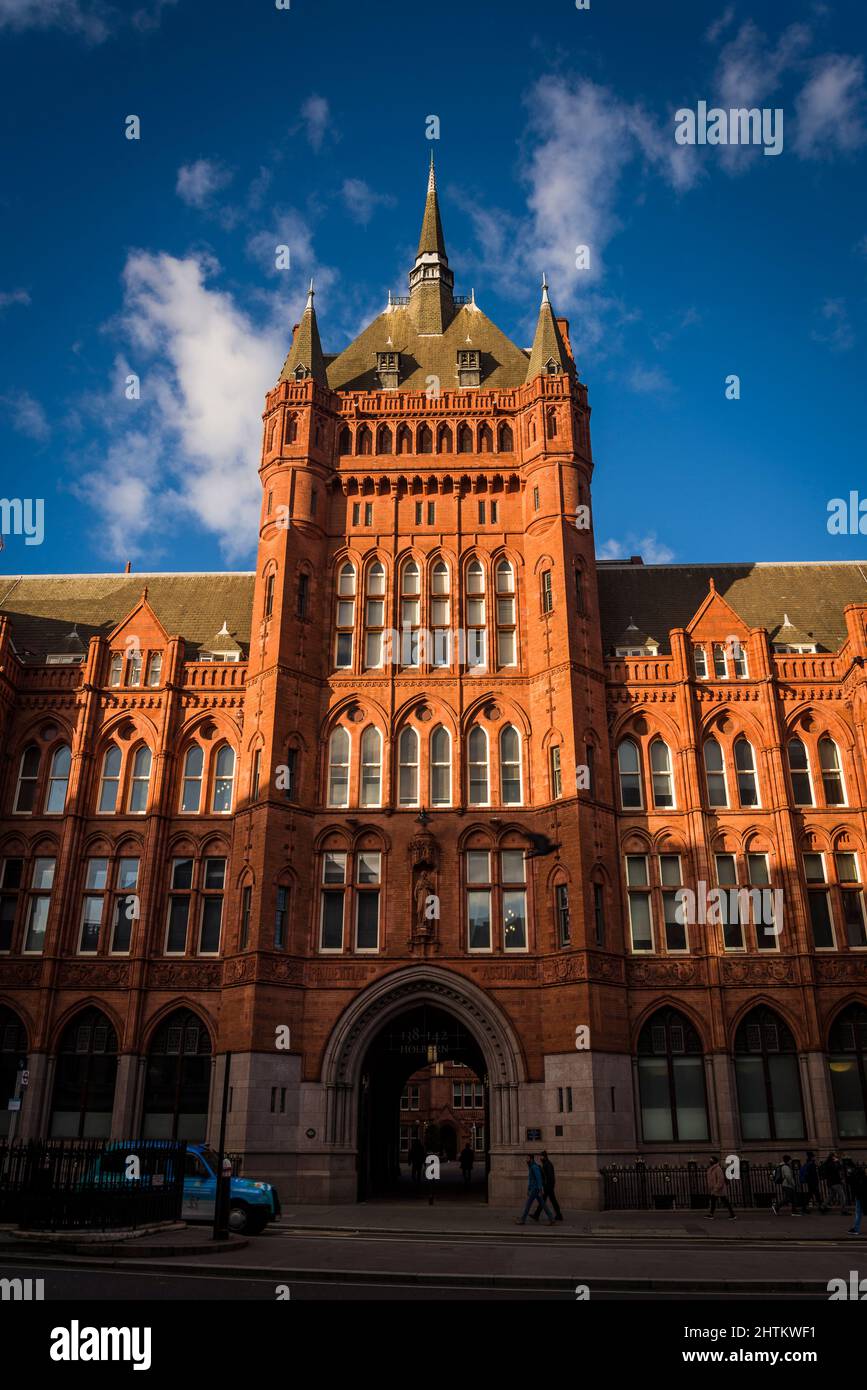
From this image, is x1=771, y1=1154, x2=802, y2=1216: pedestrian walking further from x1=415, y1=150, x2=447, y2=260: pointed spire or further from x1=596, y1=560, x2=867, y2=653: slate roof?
x1=415, y1=150, x2=447, y2=260: pointed spire

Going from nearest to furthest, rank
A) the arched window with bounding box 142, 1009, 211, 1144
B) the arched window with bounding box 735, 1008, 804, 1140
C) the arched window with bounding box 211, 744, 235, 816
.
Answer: the arched window with bounding box 735, 1008, 804, 1140, the arched window with bounding box 142, 1009, 211, 1144, the arched window with bounding box 211, 744, 235, 816

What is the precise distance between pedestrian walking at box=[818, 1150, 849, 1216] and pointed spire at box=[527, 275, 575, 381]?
29116 mm

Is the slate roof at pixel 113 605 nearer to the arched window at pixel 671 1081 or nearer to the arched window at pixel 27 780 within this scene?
the arched window at pixel 27 780

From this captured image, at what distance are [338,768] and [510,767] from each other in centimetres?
612

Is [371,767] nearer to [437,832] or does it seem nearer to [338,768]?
[338,768]

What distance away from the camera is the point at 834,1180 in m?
31.1

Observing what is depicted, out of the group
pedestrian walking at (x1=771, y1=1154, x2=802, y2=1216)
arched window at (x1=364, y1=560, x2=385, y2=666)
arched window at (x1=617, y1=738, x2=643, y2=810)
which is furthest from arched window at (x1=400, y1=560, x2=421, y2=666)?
pedestrian walking at (x1=771, y1=1154, x2=802, y2=1216)

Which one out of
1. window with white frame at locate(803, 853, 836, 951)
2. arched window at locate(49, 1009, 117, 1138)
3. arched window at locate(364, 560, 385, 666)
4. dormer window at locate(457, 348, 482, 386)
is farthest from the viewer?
dormer window at locate(457, 348, 482, 386)

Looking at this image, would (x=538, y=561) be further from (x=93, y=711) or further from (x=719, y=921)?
(x=93, y=711)

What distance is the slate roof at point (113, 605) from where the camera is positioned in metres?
44.3

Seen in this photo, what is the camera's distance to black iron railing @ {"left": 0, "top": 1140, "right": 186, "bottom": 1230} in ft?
67.3

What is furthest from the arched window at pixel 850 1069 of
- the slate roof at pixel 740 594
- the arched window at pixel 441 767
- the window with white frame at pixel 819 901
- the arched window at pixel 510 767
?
the arched window at pixel 441 767
